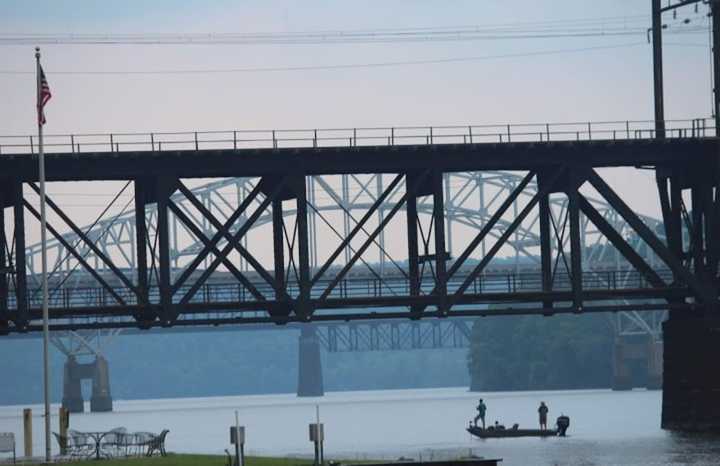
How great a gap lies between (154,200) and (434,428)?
60.3 metres

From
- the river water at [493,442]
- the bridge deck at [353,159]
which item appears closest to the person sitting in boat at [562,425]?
the river water at [493,442]

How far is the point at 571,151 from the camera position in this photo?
115 metres

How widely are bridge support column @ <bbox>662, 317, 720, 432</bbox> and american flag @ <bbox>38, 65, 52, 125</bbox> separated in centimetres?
3811

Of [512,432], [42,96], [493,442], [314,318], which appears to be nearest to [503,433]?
[512,432]

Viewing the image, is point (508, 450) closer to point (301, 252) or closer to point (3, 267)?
point (301, 252)

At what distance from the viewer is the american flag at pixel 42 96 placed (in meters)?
95.6

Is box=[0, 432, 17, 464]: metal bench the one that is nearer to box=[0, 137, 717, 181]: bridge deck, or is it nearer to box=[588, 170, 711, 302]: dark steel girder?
box=[0, 137, 717, 181]: bridge deck

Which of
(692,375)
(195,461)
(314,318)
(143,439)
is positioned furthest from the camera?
(692,375)

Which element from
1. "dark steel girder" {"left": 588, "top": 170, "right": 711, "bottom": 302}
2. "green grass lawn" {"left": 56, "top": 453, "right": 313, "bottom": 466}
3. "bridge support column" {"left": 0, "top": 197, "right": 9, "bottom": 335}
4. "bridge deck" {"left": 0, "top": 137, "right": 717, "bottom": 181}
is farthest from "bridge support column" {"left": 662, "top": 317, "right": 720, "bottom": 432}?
"green grass lawn" {"left": 56, "top": 453, "right": 313, "bottom": 466}

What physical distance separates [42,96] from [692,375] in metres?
39.4

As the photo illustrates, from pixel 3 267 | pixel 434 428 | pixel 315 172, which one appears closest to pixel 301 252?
pixel 315 172

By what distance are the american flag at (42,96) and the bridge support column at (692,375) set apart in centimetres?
3811

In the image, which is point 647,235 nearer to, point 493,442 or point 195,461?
point 493,442

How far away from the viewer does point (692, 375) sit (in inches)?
4628
